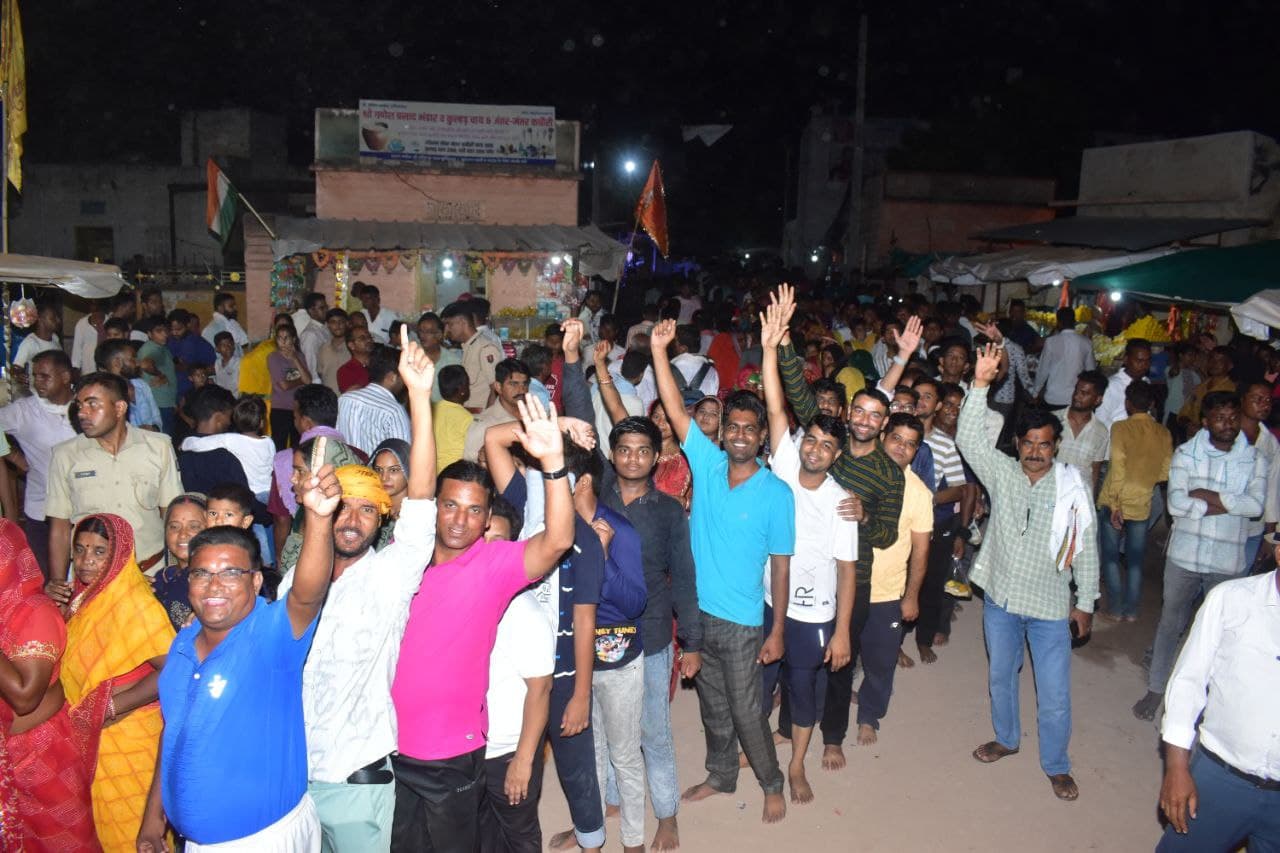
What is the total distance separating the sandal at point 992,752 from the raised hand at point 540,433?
3429mm

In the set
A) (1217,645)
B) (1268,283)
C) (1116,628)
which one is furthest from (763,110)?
(1217,645)

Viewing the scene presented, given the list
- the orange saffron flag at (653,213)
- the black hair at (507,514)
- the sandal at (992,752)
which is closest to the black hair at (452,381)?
the black hair at (507,514)

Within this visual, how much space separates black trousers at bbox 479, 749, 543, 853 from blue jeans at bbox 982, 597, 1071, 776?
266 centimetres

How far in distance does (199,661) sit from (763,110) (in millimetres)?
52944

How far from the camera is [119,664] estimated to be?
3.30m

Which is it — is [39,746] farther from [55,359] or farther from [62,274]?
[62,274]

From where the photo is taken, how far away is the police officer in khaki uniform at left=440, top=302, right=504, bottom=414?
26.5ft

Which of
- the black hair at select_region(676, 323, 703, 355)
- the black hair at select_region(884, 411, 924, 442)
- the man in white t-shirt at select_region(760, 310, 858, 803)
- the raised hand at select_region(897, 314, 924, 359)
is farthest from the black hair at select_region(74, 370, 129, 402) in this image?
the black hair at select_region(676, 323, 703, 355)

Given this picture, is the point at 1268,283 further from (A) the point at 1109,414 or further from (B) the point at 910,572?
(B) the point at 910,572

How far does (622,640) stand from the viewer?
151 inches

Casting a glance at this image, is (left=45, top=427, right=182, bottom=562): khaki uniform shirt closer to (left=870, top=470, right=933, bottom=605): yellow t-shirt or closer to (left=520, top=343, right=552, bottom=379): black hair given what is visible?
(left=520, top=343, right=552, bottom=379): black hair

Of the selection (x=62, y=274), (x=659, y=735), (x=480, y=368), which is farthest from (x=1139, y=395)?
(x=62, y=274)

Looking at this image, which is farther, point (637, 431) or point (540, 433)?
point (637, 431)

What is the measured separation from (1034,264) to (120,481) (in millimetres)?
13947
